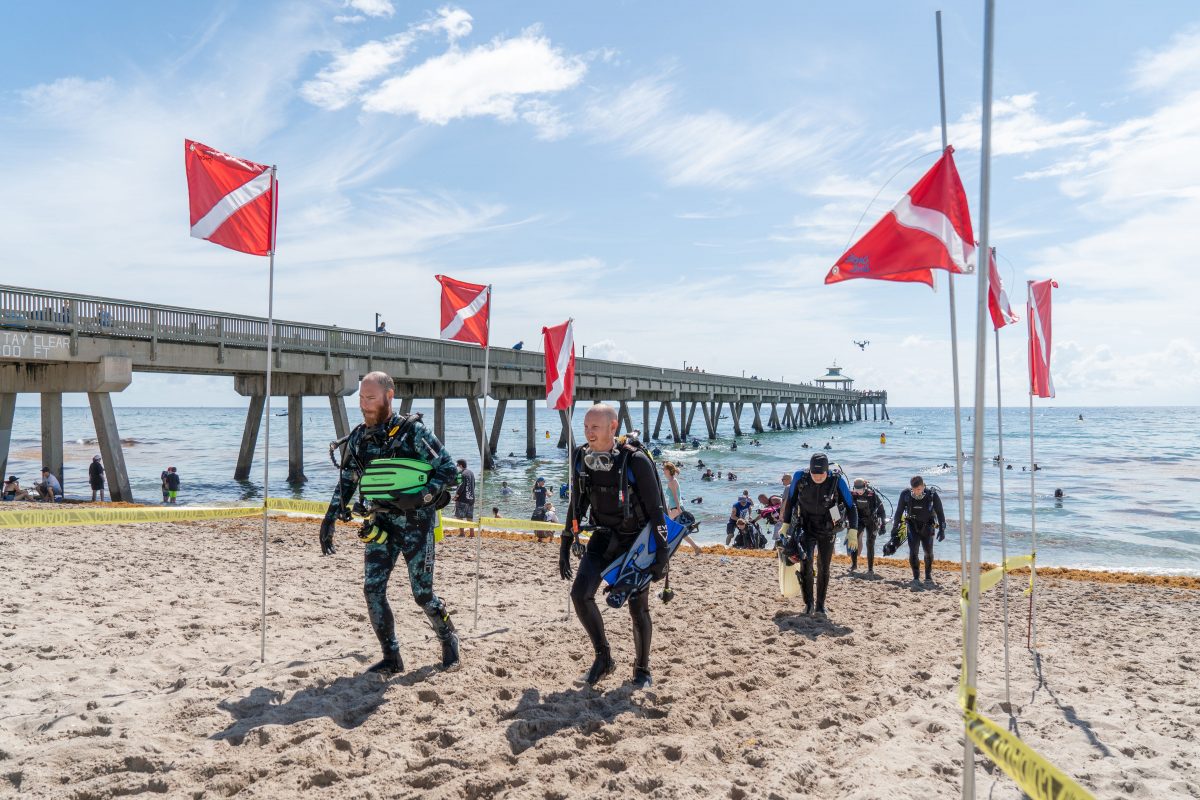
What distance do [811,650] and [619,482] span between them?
2639 mm

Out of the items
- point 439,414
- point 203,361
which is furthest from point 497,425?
point 203,361

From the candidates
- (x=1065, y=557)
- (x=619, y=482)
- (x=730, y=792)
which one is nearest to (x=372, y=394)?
(x=619, y=482)

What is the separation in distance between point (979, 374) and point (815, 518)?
519cm

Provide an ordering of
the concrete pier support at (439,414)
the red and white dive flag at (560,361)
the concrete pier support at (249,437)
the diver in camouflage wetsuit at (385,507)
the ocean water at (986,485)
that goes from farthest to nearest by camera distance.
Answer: the concrete pier support at (439,414) < the concrete pier support at (249,437) < the ocean water at (986,485) < the red and white dive flag at (560,361) < the diver in camouflage wetsuit at (385,507)

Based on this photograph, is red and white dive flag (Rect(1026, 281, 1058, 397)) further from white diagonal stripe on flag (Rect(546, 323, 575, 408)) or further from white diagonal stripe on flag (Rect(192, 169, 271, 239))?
white diagonal stripe on flag (Rect(192, 169, 271, 239))

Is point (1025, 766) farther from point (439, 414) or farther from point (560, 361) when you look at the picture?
point (439, 414)

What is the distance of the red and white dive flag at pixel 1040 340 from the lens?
709cm

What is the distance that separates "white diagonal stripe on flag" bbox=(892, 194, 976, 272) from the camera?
4.08 m

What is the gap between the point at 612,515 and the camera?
5379 mm

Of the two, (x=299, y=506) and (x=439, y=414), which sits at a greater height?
(x=439, y=414)

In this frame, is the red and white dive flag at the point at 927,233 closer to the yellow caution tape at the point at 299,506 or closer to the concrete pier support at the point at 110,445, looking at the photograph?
the yellow caution tape at the point at 299,506

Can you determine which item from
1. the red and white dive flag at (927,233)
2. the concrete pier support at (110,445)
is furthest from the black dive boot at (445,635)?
the concrete pier support at (110,445)

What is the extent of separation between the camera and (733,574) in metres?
10.7

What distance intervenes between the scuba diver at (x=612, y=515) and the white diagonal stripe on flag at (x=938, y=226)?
2226 mm
